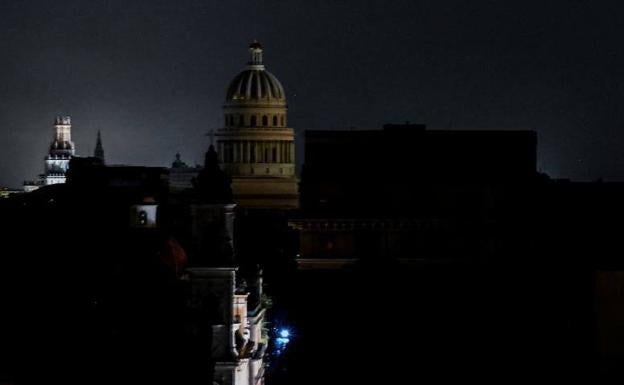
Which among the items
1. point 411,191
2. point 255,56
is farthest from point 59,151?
point 411,191

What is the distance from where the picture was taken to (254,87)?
438 feet

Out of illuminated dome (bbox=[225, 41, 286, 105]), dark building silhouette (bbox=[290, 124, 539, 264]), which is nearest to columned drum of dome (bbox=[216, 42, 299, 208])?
illuminated dome (bbox=[225, 41, 286, 105])

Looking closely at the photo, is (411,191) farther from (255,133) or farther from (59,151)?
(59,151)

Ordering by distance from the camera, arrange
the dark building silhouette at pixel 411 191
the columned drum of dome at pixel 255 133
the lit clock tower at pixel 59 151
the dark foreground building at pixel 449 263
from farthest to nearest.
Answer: the lit clock tower at pixel 59 151
the columned drum of dome at pixel 255 133
the dark building silhouette at pixel 411 191
the dark foreground building at pixel 449 263

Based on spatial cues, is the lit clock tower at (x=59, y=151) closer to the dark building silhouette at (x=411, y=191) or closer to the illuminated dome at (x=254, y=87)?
the illuminated dome at (x=254, y=87)

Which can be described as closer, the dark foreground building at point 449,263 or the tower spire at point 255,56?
the dark foreground building at point 449,263

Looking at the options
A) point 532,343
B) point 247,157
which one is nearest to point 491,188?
point 532,343

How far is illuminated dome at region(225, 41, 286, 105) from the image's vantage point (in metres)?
133

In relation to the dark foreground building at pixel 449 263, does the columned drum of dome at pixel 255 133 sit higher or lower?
higher

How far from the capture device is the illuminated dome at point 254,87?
133m

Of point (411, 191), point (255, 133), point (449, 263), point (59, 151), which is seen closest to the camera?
point (449, 263)

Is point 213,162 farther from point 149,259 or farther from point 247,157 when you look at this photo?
point 247,157

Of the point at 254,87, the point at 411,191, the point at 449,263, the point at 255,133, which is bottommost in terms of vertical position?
the point at 449,263

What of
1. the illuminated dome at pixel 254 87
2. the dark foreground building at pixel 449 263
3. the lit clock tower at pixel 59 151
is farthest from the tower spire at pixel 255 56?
the dark foreground building at pixel 449 263
